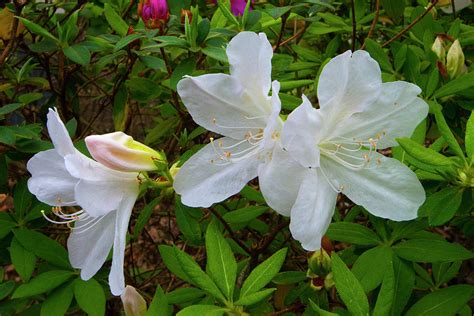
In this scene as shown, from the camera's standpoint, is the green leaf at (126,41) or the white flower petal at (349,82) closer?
the white flower petal at (349,82)

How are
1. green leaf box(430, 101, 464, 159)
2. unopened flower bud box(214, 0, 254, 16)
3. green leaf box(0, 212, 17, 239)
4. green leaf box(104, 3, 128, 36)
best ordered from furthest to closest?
1. unopened flower bud box(214, 0, 254, 16)
2. green leaf box(104, 3, 128, 36)
3. green leaf box(0, 212, 17, 239)
4. green leaf box(430, 101, 464, 159)

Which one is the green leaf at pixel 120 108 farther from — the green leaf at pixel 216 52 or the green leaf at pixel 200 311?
the green leaf at pixel 200 311

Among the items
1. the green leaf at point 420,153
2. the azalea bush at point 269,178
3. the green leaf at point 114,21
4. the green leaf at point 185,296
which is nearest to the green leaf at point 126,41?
the azalea bush at point 269,178

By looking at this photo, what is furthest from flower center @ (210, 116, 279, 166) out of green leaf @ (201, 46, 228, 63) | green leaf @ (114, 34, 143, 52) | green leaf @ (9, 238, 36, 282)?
green leaf @ (9, 238, 36, 282)

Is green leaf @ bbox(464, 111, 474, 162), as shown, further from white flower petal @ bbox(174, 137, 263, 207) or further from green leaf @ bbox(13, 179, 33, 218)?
green leaf @ bbox(13, 179, 33, 218)

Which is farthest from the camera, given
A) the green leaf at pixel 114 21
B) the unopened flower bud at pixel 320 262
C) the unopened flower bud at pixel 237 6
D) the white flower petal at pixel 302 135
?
the unopened flower bud at pixel 237 6

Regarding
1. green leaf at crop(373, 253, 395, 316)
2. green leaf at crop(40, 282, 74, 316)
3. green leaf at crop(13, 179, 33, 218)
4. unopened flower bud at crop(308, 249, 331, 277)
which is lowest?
green leaf at crop(40, 282, 74, 316)

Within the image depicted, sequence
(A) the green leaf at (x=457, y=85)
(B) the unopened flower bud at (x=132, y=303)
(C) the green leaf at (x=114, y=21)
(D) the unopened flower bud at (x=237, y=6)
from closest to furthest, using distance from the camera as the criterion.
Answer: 1. (B) the unopened flower bud at (x=132, y=303)
2. (A) the green leaf at (x=457, y=85)
3. (C) the green leaf at (x=114, y=21)
4. (D) the unopened flower bud at (x=237, y=6)
